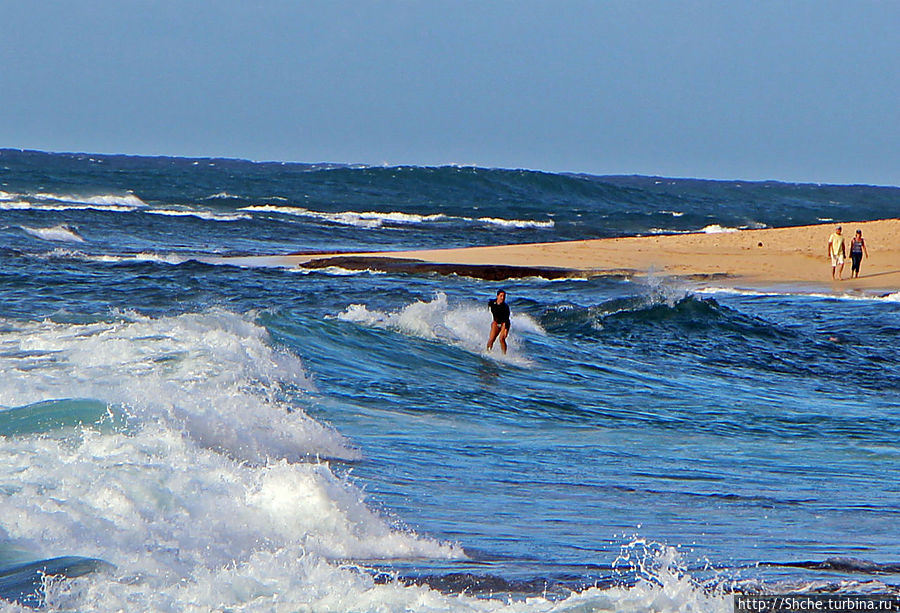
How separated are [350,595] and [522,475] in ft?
12.8

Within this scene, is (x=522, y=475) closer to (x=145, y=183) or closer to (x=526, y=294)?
(x=526, y=294)

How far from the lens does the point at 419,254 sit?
2900cm

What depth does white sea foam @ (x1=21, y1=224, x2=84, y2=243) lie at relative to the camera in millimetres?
30953

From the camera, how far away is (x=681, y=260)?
92.5 feet

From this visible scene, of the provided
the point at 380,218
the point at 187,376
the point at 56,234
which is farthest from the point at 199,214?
the point at 187,376

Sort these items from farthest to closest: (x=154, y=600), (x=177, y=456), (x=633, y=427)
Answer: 1. (x=633, y=427)
2. (x=177, y=456)
3. (x=154, y=600)

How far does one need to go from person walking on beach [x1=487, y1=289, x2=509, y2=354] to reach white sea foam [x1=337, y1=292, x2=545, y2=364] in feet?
1.73

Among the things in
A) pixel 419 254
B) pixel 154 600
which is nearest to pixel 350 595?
pixel 154 600

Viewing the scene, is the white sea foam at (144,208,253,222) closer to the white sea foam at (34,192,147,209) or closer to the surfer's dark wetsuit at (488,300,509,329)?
the white sea foam at (34,192,147,209)

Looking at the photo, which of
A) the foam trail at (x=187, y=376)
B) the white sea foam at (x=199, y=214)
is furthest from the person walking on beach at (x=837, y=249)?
the white sea foam at (x=199, y=214)

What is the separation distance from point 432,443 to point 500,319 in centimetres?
A: 523

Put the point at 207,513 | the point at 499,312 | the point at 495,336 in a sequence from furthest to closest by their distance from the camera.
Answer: the point at 495,336 < the point at 499,312 < the point at 207,513

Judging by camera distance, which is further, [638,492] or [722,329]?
[722,329]

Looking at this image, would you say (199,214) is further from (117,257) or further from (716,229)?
(716,229)
